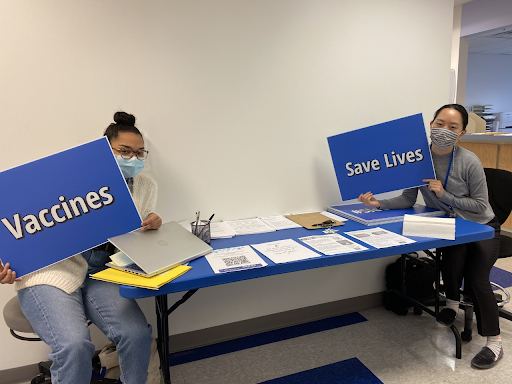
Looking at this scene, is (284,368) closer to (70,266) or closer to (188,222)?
(188,222)

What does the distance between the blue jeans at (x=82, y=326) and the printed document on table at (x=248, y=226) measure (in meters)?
0.69

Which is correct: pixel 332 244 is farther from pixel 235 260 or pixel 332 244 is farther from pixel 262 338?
pixel 262 338

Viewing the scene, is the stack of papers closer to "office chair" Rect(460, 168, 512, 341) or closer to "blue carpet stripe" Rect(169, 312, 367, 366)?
"office chair" Rect(460, 168, 512, 341)

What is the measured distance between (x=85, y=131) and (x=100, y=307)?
928 mm

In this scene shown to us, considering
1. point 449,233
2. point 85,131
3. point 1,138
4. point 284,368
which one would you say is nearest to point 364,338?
point 284,368

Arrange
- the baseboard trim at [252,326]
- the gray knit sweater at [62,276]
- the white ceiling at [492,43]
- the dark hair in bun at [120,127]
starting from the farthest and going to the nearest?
the white ceiling at [492,43] < the baseboard trim at [252,326] < the dark hair in bun at [120,127] < the gray knit sweater at [62,276]

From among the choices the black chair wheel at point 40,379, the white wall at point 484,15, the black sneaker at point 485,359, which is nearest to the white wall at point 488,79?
the white wall at point 484,15

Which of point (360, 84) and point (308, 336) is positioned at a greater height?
point (360, 84)

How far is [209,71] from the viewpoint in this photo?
211cm

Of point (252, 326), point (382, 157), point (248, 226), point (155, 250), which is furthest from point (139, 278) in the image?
point (382, 157)

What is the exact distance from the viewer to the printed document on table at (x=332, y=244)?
5.48 ft

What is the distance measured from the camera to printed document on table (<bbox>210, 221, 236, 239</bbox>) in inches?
76.0

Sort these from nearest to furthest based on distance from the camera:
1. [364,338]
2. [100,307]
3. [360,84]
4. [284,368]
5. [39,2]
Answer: [100,307]
[39,2]
[284,368]
[364,338]
[360,84]

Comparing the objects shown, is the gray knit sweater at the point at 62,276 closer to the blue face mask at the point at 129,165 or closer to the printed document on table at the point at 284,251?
the blue face mask at the point at 129,165
